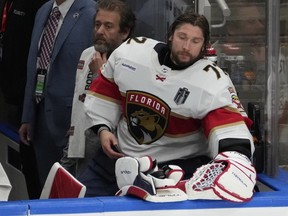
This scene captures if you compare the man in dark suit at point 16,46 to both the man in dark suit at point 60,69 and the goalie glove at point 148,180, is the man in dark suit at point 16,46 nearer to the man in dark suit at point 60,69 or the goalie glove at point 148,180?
the man in dark suit at point 60,69

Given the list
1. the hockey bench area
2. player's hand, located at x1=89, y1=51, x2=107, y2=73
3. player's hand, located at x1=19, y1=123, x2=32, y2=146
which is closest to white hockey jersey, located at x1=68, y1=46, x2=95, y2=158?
player's hand, located at x1=89, y1=51, x2=107, y2=73

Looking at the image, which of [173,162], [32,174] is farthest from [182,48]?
[32,174]

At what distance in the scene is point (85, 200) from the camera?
2.04m

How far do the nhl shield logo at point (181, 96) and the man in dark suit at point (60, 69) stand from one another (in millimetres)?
940

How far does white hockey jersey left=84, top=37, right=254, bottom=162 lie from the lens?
2355mm

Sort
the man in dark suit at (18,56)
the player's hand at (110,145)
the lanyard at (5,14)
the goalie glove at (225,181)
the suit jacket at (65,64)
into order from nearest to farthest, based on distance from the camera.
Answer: the goalie glove at (225,181) < the player's hand at (110,145) < the suit jacket at (65,64) < the man in dark suit at (18,56) < the lanyard at (5,14)

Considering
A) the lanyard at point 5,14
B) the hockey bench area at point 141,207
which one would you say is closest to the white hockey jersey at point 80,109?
A: the hockey bench area at point 141,207

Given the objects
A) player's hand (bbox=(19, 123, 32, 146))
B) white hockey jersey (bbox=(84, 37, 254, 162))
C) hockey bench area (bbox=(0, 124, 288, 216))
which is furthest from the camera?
player's hand (bbox=(19, 123, 32, 146))

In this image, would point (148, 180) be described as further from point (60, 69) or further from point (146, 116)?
point (60, 69)

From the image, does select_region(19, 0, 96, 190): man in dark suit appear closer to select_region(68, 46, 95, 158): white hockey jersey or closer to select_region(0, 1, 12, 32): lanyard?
select_region(68, 46, 95, 158): white hockey jersey

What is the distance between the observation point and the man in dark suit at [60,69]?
3.25 meters

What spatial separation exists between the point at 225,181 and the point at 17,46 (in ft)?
7.75

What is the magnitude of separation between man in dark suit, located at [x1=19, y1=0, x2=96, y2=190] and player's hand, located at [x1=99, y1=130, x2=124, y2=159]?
2.33 feet

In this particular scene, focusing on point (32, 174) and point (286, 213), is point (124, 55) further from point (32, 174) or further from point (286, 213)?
point (32, 174)
